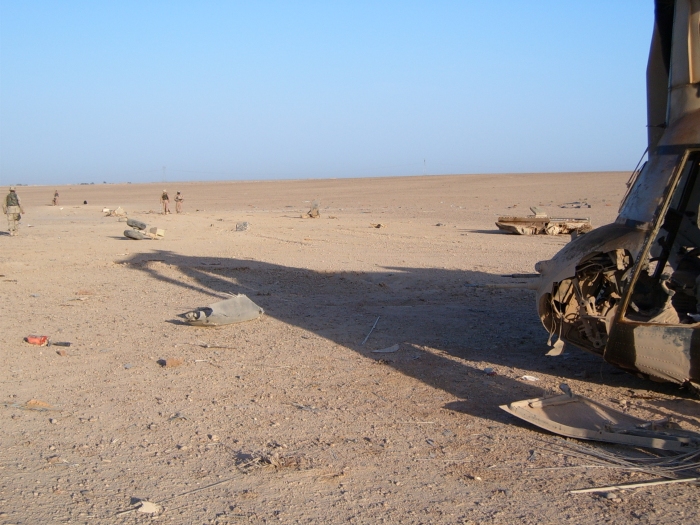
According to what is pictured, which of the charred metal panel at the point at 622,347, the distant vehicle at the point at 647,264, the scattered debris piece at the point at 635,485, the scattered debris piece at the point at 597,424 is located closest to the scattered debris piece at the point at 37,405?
the scattered debris piece at the point at 597,424

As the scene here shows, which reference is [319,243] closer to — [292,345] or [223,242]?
[223,242]

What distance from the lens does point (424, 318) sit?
1046cm

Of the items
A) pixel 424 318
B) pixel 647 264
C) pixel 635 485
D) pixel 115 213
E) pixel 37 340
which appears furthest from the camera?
pixel 115 213

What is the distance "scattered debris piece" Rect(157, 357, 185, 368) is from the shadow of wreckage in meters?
1.53

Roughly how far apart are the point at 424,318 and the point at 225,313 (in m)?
2.95

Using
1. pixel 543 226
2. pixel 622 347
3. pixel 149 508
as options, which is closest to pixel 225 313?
pixel 149 508

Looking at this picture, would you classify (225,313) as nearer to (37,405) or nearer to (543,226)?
(37,405)

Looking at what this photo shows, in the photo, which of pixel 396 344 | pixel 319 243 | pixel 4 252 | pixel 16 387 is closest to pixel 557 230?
pixel 319 243

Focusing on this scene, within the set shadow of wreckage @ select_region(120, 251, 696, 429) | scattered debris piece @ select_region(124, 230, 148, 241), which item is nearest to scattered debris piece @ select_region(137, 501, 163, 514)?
shadow of wreckage @ select_region(120, 251, 696, 429)

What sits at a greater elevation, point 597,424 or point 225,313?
point 225,313

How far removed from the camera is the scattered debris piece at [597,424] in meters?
5.43

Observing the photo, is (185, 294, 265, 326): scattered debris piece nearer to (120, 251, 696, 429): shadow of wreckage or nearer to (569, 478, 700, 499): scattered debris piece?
(120, 251, 696, 429): shadow of wreckage

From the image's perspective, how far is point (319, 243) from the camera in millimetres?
20531

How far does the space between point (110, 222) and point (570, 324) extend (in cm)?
2648
